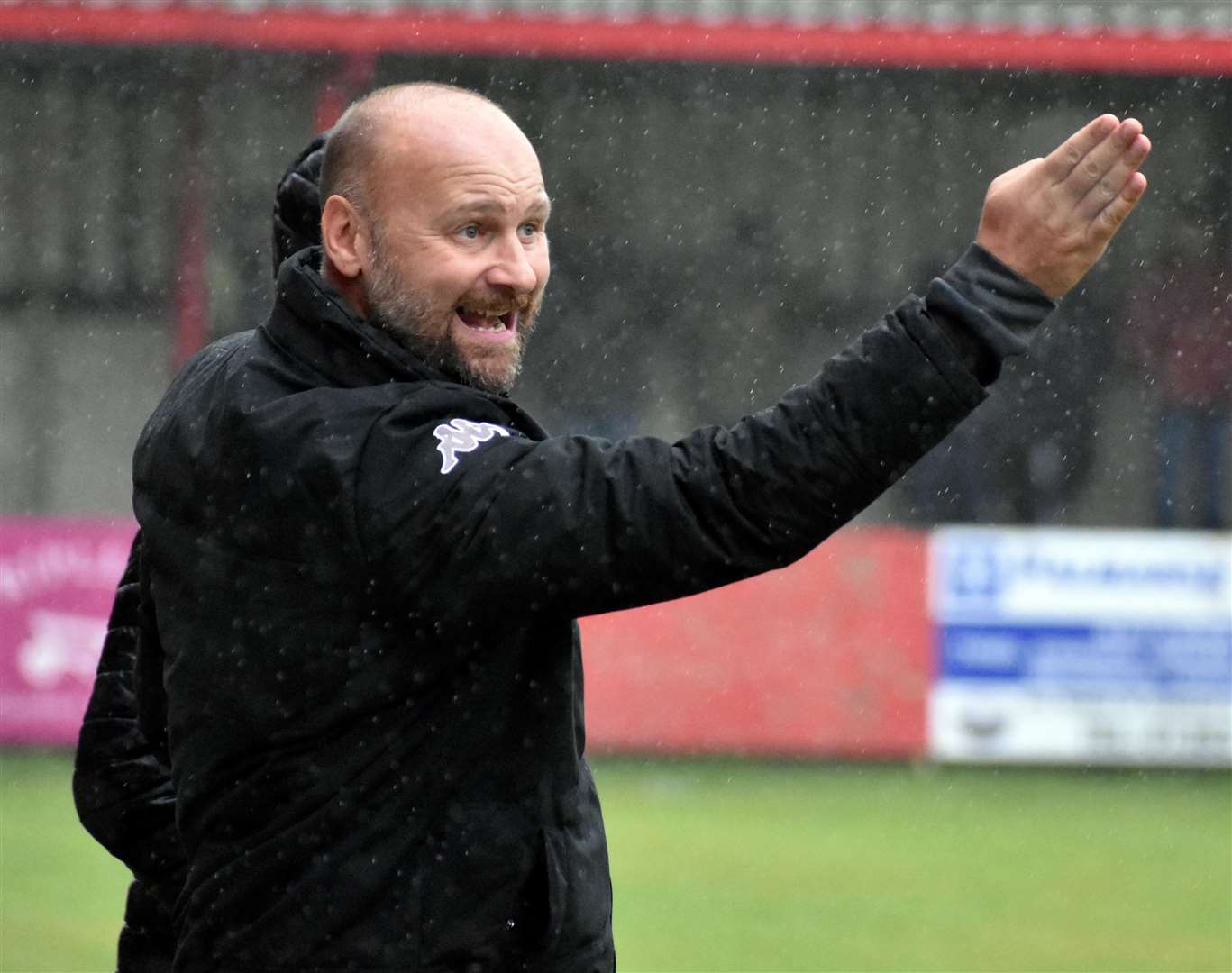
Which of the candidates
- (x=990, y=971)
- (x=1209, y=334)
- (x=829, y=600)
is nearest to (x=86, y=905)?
(x=990, y=971)

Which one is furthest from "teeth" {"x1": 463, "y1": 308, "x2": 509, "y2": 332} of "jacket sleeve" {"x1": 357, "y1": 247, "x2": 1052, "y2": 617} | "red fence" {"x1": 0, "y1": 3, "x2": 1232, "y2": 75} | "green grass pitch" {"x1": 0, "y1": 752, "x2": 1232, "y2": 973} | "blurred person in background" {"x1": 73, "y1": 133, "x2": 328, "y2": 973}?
"red fence" {"x1": 0, "y1": 3, "x2": 1232, "y2": 75}

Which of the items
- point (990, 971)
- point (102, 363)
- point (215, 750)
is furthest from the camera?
point (102, 363)

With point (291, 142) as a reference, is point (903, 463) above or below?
below

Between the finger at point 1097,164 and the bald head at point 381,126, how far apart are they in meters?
0.60

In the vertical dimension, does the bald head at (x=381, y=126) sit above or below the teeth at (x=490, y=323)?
above

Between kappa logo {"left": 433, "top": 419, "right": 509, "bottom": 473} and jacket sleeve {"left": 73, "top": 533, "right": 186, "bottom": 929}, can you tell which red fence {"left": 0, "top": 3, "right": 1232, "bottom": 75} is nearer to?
jacket sleeve {"left": 73, "top": 533, "right": 186, "bottom": 929}

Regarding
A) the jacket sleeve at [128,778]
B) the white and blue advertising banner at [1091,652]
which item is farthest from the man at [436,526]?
the white and blue advertising banner at [1091,652]

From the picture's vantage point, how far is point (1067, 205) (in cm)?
174

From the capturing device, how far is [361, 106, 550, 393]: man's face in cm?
A: 194

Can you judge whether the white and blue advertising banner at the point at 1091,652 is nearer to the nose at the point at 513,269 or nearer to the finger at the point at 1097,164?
the nose at the point at 513,269

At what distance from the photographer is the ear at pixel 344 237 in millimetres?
1983

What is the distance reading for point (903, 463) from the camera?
1.73 m

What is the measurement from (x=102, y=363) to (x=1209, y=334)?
6.51m

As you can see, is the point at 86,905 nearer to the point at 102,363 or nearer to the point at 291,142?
the point at 102,363
